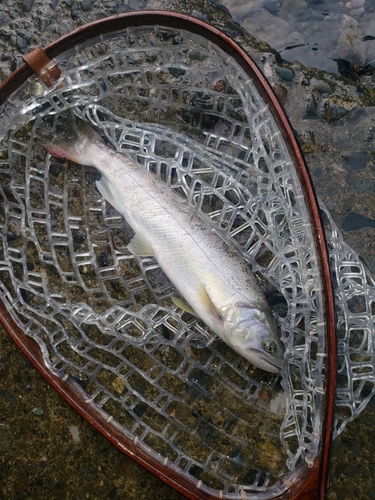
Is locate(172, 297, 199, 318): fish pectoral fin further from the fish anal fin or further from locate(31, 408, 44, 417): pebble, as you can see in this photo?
locate(31, 408, 44, 417): pebble

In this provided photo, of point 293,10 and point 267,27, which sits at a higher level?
point 293,10

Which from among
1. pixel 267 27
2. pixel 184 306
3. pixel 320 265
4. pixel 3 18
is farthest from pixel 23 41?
pixel 320 265

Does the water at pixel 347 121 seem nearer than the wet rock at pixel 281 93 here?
Yes

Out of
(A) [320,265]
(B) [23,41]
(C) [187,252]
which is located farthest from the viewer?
(B) [23,41]

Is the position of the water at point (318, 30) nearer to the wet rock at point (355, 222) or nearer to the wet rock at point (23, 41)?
the wet rock at point (355, 222)

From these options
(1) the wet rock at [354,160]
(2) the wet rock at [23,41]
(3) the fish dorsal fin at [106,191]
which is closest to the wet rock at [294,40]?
(1) the wet rock at [354,160]

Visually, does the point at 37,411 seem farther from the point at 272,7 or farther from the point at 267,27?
the point at 272,7
